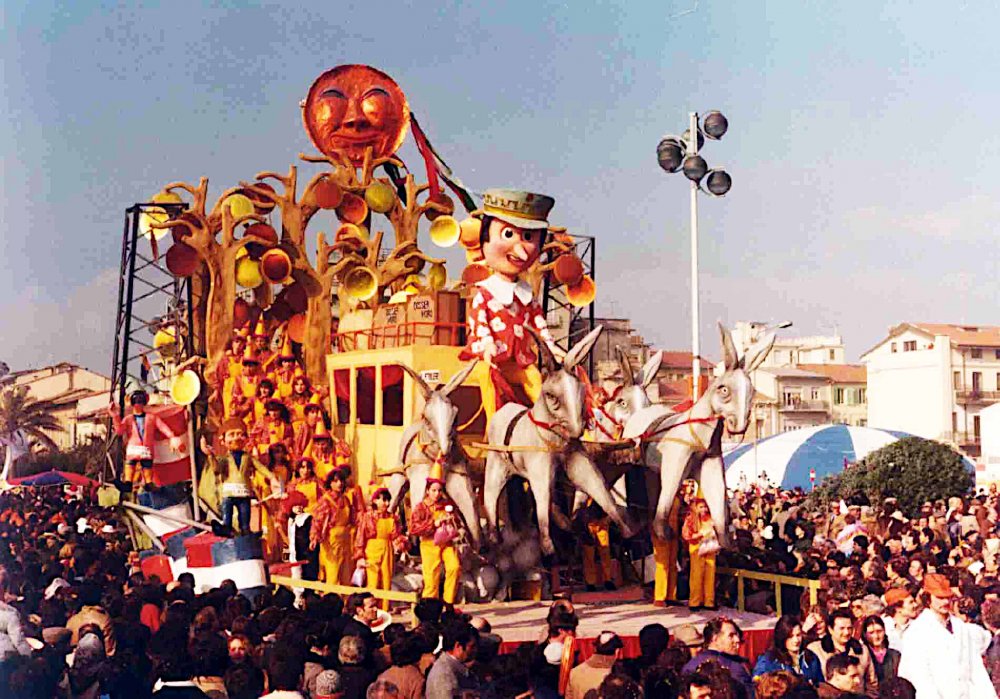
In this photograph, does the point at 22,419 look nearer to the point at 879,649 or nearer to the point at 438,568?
the point at 438,568

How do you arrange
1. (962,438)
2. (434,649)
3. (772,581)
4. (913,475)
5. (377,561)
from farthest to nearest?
(913,475) < (962,438) < (772,581) < (377,561) < (434,649)

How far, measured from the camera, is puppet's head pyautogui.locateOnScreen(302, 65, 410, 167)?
453 inches

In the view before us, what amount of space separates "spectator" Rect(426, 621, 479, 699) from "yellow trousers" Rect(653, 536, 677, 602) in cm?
344

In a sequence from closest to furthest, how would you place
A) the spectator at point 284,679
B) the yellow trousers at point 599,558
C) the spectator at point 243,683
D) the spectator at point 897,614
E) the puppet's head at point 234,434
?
1. the spectator at point 284,679
2. the spectator at point 243,683
3. the spectator at point 897,614
4. the yellow trousers at point 599,558
5. the puppet's head at point 234,434

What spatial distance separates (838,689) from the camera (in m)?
5.32

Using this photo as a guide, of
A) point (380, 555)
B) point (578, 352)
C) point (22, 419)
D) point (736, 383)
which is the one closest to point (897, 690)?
point (736, 383)

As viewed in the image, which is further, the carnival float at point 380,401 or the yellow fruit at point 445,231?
the yellow fruit at point 445,231

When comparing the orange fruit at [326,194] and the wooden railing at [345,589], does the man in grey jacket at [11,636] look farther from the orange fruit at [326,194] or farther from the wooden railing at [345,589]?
the orange fruit at [326,194]

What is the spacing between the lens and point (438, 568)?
8680 millimetres

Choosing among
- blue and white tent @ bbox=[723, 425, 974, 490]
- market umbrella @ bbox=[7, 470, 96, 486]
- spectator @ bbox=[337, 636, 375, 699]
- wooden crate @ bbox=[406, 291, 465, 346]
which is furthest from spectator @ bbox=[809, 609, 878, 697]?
blue and white tent @ bbox=[723, 425, 974, 490]

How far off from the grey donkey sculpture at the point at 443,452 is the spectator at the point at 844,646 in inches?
126

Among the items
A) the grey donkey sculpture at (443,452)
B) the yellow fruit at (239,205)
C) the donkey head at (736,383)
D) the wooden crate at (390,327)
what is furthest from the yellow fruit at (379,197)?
the donkey head at (736,383)

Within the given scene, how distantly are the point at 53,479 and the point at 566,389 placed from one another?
24.9 ft

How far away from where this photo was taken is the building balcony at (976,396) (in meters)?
17.0
